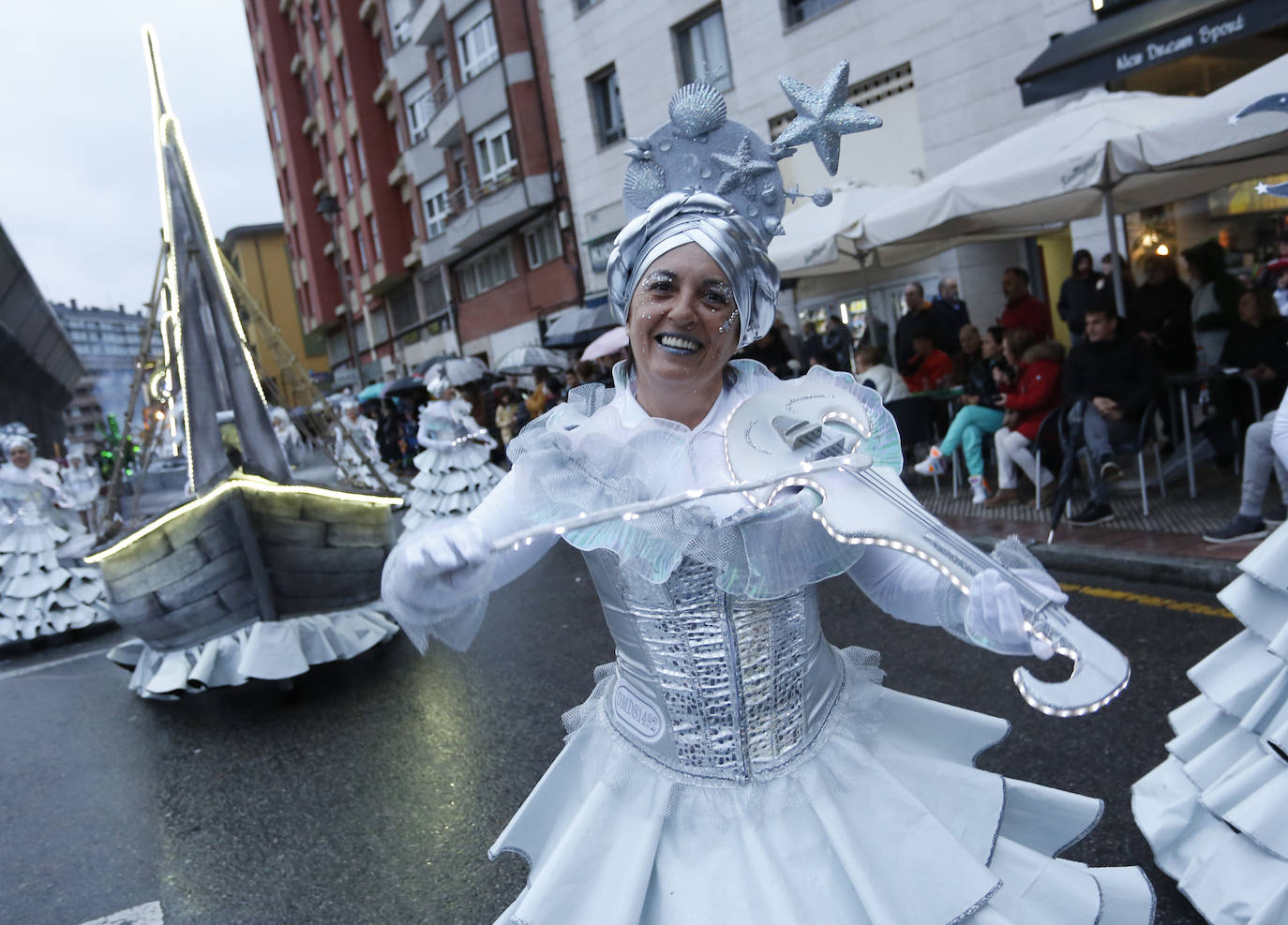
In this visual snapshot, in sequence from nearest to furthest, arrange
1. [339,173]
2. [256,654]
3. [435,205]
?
1. [256,654]
2. [435,205]
3. [339,173]

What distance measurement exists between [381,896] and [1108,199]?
742cm

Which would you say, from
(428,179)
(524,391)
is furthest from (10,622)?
(428,179)

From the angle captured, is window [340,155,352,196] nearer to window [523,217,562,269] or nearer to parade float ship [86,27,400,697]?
window [523,217,562,269]

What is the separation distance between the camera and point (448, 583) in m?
1.65

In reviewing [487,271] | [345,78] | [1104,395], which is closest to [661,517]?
[1104,395]

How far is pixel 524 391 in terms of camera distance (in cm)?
1872

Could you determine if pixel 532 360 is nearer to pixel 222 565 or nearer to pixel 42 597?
pixel 42 597

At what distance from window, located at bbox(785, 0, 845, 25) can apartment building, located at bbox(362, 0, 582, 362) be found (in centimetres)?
856

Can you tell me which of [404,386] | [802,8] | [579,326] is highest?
[802,8]

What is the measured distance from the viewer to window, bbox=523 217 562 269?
81.4 feet

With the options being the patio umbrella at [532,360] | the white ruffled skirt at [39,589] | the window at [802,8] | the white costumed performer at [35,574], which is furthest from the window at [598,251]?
the white ruffled skirt at [39,589]

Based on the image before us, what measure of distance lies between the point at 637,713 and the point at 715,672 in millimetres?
218

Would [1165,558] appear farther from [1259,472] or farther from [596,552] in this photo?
[596,552]

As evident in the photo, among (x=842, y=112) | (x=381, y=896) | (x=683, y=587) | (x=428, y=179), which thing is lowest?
(x=381, y=896)
